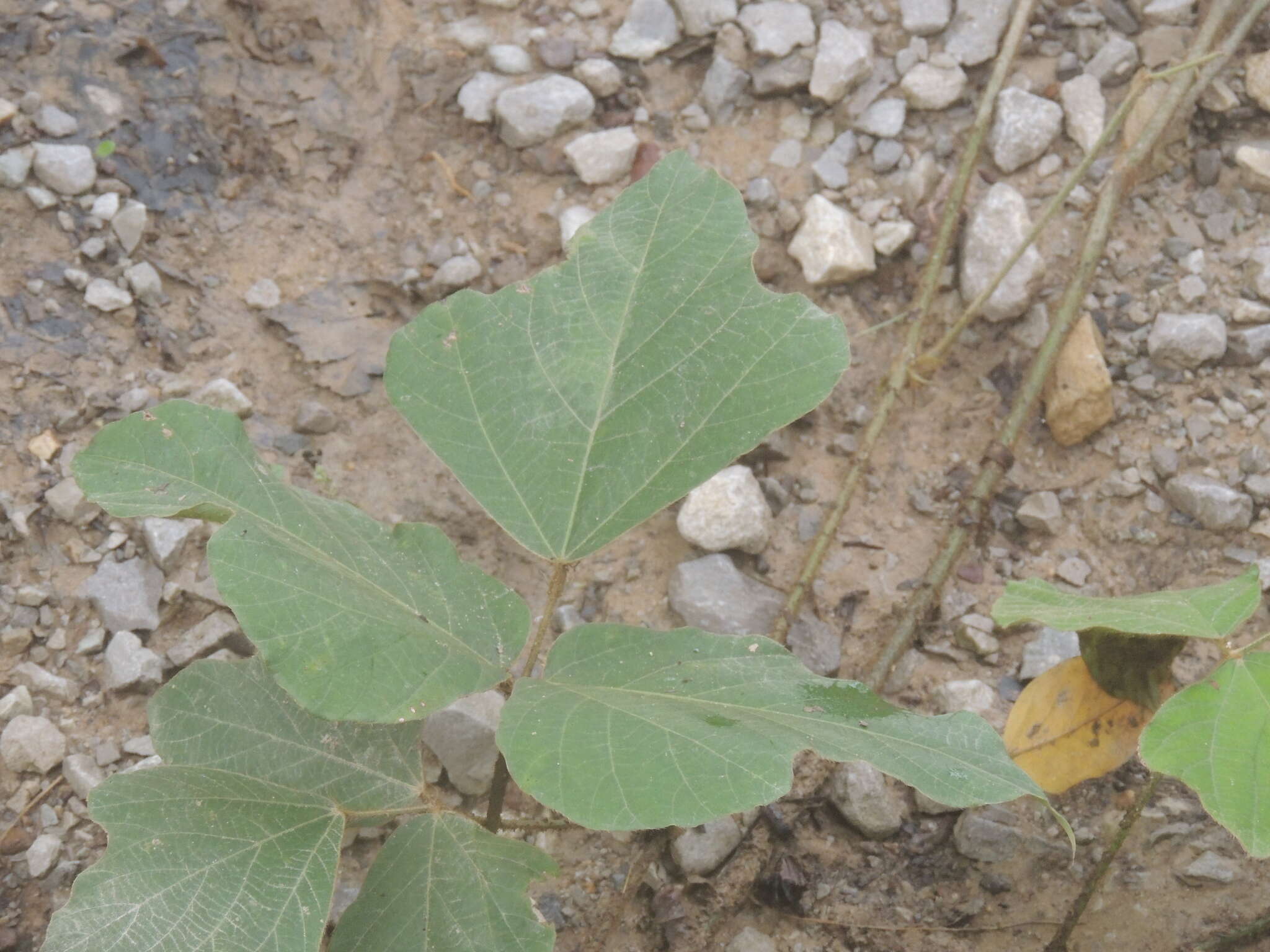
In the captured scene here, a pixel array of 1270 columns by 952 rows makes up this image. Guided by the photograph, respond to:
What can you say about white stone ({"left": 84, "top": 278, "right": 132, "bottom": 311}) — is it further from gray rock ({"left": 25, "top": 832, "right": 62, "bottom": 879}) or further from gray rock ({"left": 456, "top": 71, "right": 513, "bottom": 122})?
gray rock ({"left": 25, "top": 832, "right": 62, "bottom": 879})

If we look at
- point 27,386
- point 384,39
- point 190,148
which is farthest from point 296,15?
point 27,386

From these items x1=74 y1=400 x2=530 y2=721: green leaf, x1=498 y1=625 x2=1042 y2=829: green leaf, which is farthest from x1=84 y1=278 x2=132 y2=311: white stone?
x1=498 y1=625 x2=1042 y2=829: green leaf

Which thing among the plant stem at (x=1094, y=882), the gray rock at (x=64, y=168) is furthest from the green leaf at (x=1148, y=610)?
the gray rock at (x=64, y=168)

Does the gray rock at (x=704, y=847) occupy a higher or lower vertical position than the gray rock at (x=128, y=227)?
lower

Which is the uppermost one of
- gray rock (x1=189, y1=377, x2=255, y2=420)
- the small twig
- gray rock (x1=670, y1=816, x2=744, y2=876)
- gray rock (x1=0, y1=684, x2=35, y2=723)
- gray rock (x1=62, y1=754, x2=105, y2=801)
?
the small twig

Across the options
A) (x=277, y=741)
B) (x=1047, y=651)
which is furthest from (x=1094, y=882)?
(x=277, y=741)

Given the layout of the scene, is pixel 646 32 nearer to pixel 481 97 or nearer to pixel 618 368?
pixel 481 97

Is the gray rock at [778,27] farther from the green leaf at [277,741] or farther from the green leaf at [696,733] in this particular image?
the green leaf at [277,741]
